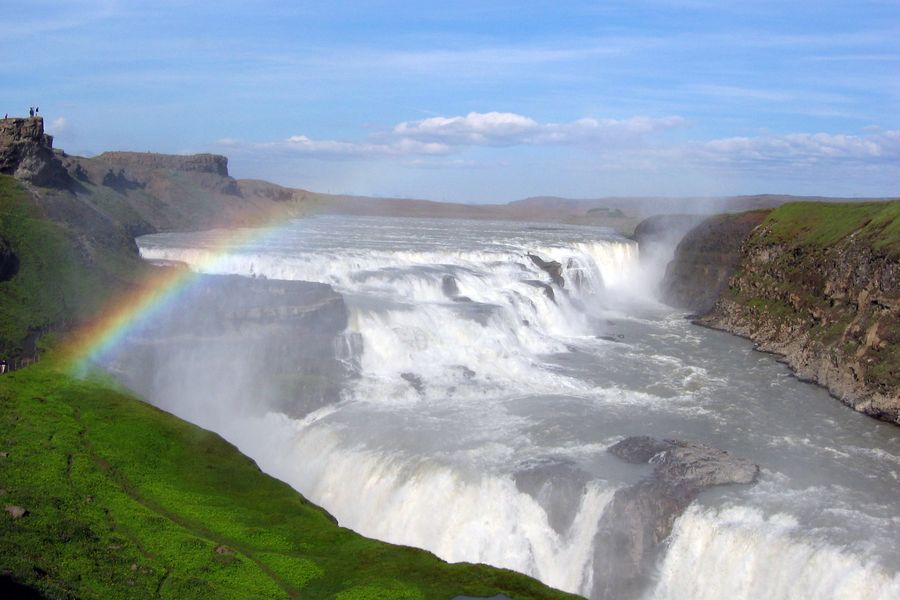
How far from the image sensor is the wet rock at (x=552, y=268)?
4333cm

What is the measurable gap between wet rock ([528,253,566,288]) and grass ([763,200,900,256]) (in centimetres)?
1039

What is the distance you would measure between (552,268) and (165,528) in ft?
108

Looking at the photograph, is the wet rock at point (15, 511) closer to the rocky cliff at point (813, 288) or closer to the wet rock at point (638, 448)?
the wet rock at point (638, 448)

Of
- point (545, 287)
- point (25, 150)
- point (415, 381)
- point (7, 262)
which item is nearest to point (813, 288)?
point (545, 287)

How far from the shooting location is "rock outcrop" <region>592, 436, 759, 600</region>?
16531 millimetres

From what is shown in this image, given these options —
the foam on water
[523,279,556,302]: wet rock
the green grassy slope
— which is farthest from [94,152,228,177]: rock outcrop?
the foam on water

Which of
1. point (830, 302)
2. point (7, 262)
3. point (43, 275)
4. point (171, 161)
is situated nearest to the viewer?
point (7, 262)

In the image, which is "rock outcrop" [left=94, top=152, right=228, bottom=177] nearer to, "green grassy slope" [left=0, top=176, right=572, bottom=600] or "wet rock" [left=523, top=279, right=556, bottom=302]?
"wet rock" [left=523, top=279, right=556, bottom=302]

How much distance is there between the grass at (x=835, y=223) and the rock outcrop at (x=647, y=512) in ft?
46.4

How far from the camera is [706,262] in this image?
148ft

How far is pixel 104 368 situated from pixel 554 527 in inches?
509

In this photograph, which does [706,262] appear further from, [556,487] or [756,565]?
[756,565]

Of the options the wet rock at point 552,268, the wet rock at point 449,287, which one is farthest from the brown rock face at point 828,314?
the wet rock at point 449,287

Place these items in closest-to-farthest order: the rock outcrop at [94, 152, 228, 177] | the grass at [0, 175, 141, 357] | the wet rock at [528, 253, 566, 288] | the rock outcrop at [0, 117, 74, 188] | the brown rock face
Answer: the grass at [0, 175, 141, 357], the brown rock face, the rock outcrop at [0, 117, 74, 188], the wet rock at [528, 253, 566, 288], the rock outcrop at [94, 152, 228, 177]
